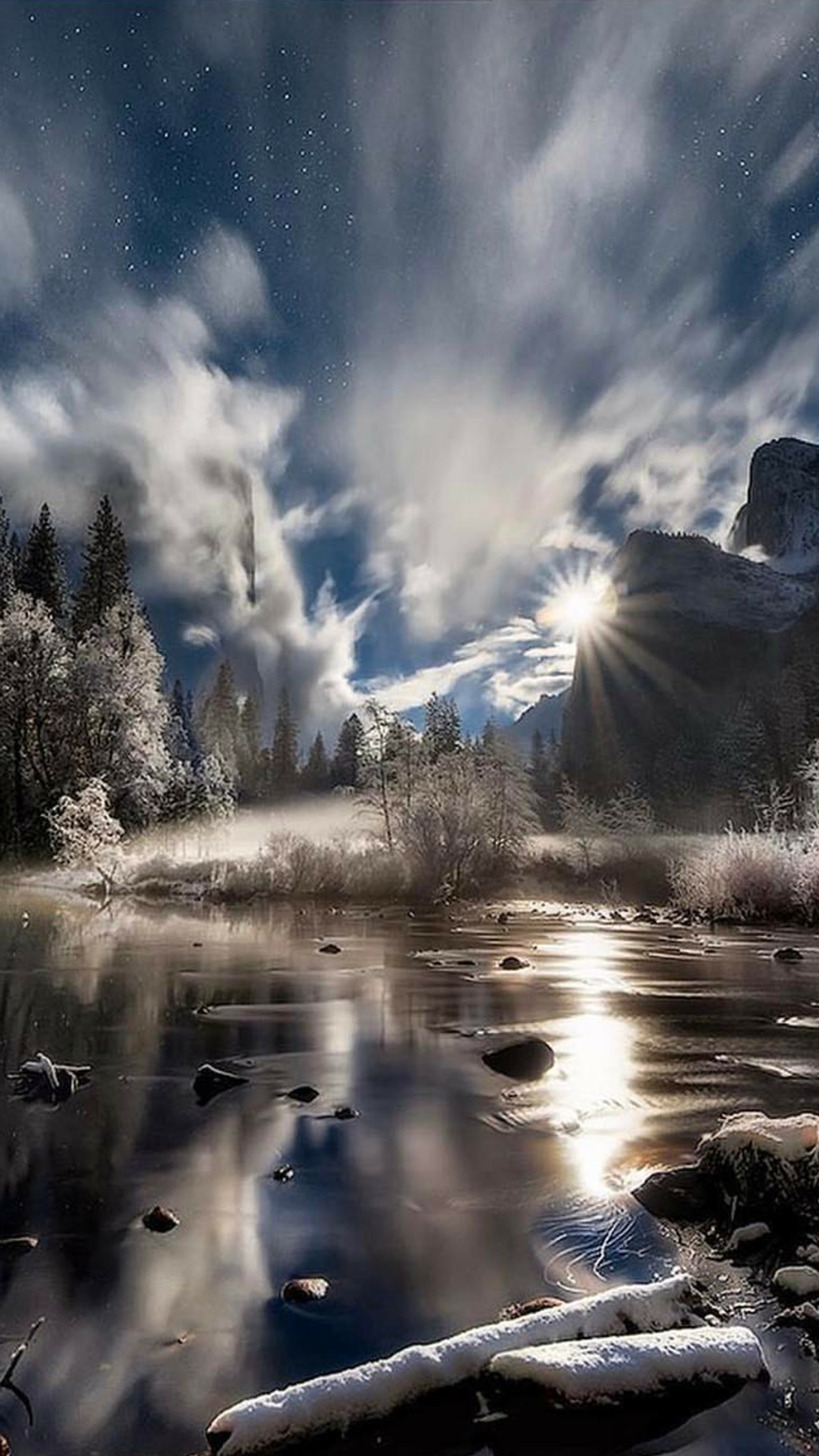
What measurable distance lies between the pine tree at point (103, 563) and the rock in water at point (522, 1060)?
59322mm

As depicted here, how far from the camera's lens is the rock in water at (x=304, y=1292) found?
3.79 metres

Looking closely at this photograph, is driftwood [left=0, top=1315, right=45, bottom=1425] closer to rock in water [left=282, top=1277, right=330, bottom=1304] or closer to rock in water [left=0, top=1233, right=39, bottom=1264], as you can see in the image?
rock in water [left=0, top=1233, right=39, bottom=1264]

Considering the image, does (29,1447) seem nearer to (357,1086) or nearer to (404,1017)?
(357,1086)

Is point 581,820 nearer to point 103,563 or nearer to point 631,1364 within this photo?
point 103,563

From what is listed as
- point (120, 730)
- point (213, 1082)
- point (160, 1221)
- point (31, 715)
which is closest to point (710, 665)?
point (120, 730)

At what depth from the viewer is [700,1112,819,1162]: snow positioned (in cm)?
463

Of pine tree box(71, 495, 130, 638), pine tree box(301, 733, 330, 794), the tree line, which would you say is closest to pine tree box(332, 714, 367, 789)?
pine tree box(301, 733, 330, 794)

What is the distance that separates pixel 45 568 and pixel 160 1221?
2463 inches

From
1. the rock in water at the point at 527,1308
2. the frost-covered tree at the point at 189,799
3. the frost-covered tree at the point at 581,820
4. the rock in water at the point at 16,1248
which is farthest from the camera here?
the frost-covered tree at the point at 189,799

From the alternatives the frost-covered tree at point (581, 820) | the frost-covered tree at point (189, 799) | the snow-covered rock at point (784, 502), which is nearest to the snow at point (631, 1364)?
the frost-covered tree at point (581, 820)

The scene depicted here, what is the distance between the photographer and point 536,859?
1753 inches

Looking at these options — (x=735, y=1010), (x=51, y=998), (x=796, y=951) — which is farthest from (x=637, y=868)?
(x=51, y=998)

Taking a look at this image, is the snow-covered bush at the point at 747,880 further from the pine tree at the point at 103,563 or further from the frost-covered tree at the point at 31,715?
the pine tree at the point at 103,563

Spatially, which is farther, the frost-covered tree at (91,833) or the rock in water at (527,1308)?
the frost-covered tree at (91,833)
